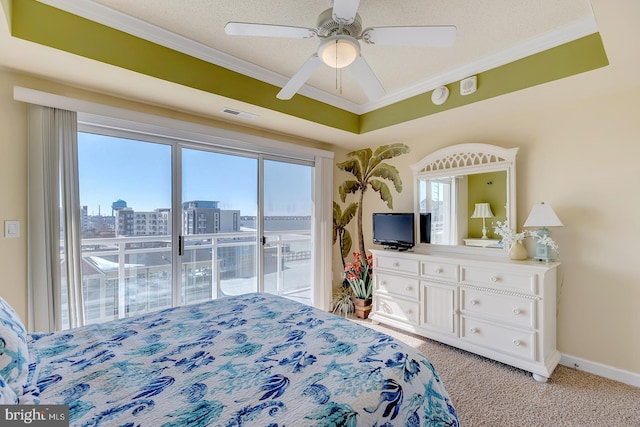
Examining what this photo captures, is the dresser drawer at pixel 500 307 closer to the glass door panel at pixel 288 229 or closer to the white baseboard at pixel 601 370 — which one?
the white baseboard at pixel 601 370

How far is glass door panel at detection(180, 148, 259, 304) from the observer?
9.78 feet

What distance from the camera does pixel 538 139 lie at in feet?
8.87

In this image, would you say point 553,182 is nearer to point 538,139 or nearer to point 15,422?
point 538,139

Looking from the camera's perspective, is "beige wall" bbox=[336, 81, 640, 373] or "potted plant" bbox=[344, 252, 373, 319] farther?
"potted plant" bbox=[344, 252, 373, 319]

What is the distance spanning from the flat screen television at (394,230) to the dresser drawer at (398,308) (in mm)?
619

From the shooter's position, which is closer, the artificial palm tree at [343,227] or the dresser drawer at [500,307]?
the dresser drawer at [500,307]

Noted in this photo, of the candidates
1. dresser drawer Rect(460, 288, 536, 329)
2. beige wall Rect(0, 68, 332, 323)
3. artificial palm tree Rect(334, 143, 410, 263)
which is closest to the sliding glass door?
beige wall Rect(0, 68, 332, 323)

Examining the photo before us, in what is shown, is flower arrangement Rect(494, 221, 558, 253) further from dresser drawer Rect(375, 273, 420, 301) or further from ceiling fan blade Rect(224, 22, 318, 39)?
ceiling fan blade Rect(224, 22, 318, 39)

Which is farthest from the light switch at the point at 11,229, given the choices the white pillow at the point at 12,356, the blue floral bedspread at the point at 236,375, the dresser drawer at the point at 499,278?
the dresser drawer at the point at 499,278

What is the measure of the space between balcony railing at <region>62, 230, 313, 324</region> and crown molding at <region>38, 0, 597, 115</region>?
5.37 ft

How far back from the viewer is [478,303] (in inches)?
105

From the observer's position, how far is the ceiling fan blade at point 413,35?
1454 mm

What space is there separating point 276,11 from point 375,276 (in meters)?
2.76

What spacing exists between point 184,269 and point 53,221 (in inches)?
43.7
